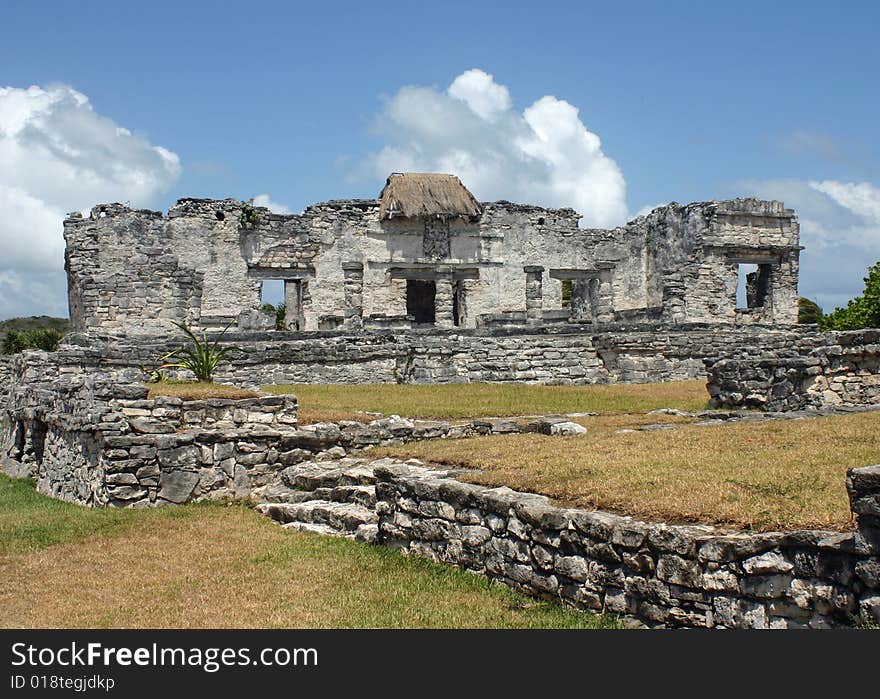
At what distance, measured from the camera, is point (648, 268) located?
28891 millimetres

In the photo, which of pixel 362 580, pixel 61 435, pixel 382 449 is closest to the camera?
pixel 362 580

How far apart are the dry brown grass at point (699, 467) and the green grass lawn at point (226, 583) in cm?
80

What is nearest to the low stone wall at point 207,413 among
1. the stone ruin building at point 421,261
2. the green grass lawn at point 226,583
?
the green grass lawn at point 226,583

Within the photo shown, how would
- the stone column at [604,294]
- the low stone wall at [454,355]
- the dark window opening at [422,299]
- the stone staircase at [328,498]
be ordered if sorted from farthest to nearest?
1. the dark window opening at [422,299]
2. the stone column at [604,294]
3. the low stone wall at [454,355]
4. the stone staircase at [328,498]

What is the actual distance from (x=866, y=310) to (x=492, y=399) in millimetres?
16560

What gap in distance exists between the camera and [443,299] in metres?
27.4

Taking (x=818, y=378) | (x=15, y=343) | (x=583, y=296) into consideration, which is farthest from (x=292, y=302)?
(x=818, y=378)

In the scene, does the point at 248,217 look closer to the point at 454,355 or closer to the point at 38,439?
the point at 454,355

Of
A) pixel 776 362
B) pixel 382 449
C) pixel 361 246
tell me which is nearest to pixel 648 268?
pixel 361 246

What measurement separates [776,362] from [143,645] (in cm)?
1005

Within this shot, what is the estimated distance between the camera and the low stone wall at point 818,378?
38.8ft

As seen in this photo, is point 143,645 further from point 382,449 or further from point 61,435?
point 61,435

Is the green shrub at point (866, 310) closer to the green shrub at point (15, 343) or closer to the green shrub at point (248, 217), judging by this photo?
the green shrub at point (248, 217)

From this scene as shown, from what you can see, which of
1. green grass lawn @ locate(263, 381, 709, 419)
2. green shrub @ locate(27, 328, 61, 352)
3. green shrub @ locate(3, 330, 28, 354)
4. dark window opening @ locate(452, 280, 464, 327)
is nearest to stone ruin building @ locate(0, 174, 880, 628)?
dark window opening @ locate(452, 280, 464, 327)
